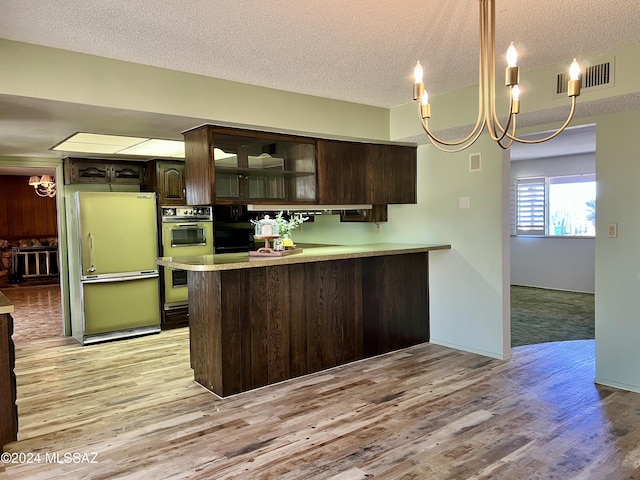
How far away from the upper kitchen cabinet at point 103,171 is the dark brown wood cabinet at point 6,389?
3098 millimetres

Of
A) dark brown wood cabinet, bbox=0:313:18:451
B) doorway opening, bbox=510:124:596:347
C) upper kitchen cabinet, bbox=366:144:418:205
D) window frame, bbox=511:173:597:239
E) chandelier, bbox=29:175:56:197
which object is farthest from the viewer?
chandelier, bbox=29:175:56:197

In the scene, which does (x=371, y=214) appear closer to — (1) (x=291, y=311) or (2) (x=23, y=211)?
(1) (x=291, y=311)

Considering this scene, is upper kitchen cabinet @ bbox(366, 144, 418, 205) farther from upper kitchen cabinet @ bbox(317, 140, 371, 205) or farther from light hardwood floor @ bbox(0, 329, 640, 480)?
light hardwood floor @ bbox(0, 329, 640, 480)

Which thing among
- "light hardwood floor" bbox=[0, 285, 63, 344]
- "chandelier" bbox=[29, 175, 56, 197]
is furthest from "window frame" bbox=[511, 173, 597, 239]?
"chandelier" bbox=[29, 175, 56, 197]

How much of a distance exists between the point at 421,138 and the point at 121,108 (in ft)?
9.29

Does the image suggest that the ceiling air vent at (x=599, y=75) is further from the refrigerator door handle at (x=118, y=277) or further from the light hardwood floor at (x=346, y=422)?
the refrigerator door handle at (x=118, y=277)

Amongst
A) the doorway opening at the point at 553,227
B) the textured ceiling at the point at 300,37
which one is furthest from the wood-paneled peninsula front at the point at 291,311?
the doorway opening at the point at 553,227

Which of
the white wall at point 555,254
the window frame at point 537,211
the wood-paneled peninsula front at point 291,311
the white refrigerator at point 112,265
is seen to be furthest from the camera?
the window frame at point 537,211

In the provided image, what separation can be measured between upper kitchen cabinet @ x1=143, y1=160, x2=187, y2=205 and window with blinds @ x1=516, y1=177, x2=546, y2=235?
20.9 feet

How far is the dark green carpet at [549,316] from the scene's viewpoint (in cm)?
539

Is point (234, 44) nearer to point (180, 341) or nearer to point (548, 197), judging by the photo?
point (180, 341)

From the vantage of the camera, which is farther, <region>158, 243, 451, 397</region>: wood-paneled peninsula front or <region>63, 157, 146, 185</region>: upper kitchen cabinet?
<region>63, 157, 146, 185</region>: upper kitchen cabinet

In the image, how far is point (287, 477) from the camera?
2473 mm

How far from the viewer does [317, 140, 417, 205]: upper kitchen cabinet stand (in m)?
4.48
